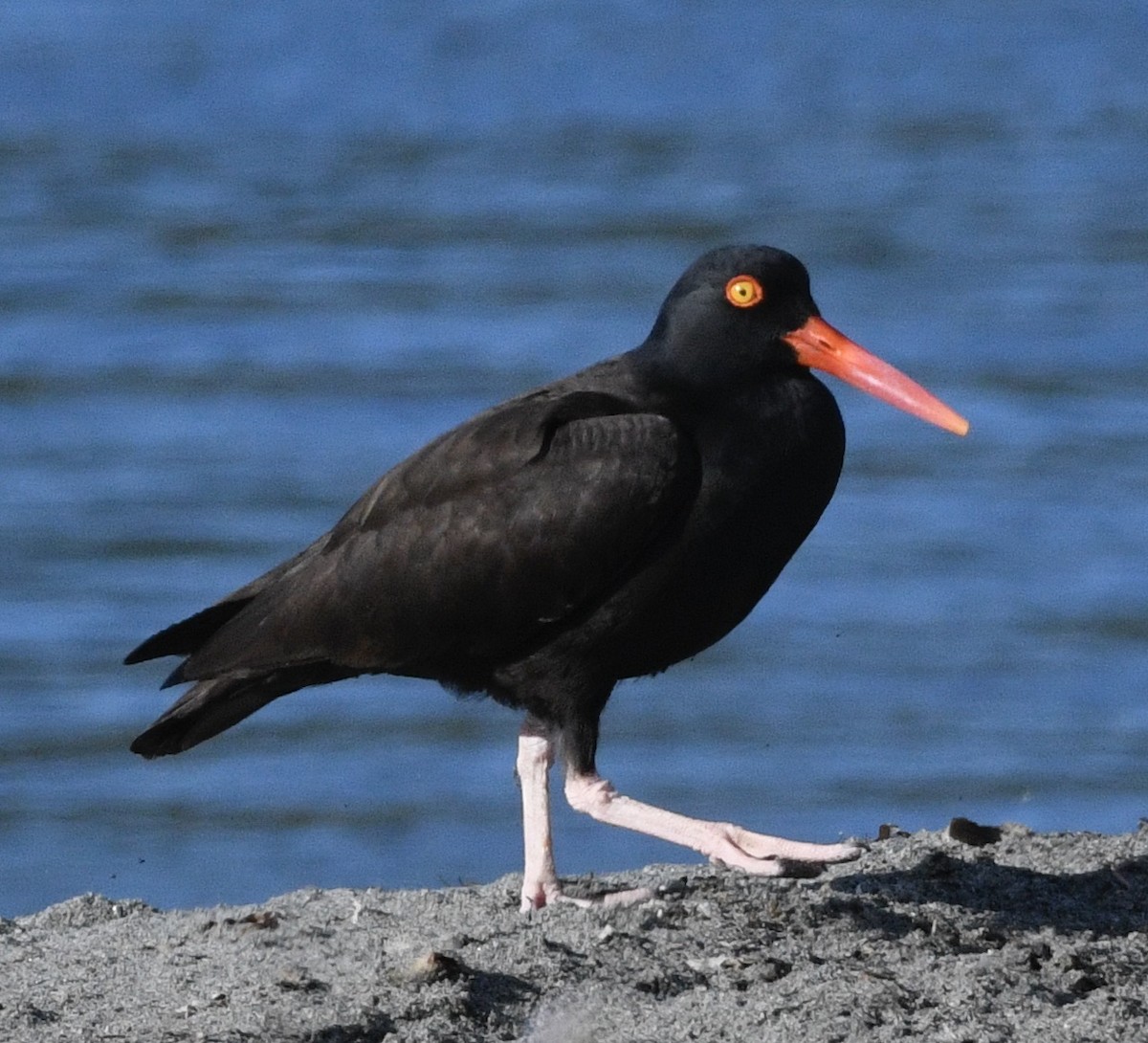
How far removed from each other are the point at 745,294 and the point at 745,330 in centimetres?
11

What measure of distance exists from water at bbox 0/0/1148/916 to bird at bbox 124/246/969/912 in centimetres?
232

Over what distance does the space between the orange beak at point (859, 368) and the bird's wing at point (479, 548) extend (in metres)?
0.60

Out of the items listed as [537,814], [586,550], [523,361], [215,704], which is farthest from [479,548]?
[523,361]

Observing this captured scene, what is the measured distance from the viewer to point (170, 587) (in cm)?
1160

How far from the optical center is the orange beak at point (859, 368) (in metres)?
6.79

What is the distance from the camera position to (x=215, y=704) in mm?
6906

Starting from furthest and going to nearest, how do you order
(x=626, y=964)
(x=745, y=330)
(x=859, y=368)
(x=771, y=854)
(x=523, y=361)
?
(x=523, y=361) → (x=859, y=368) → (x=745, y=330) → (x=771, y=854) → (x=626, y=964)

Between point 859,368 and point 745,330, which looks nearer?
point 745,330

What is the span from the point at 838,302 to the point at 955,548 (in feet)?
14.4

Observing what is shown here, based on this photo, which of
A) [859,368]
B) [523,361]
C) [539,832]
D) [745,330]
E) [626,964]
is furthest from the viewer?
[523,361]

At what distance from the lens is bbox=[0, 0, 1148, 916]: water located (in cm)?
975

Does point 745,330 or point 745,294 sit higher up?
point 745,294

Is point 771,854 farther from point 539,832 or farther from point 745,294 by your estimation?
point 745,294

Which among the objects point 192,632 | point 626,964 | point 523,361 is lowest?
point 626,964
